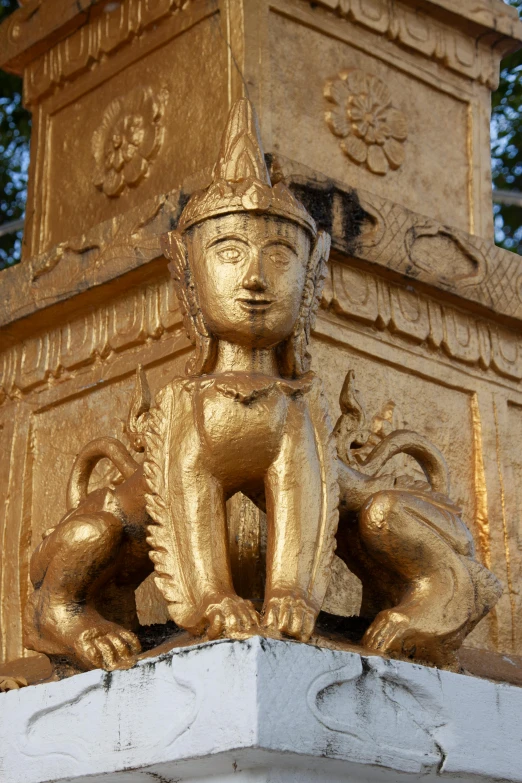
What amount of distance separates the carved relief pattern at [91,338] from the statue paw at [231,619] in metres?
1.26

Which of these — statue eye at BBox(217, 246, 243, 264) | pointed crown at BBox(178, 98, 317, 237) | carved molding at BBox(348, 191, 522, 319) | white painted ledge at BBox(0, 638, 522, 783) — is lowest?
white painted ledge at BBox(0, 638, 522, 783)

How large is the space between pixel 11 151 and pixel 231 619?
5228 millimetres

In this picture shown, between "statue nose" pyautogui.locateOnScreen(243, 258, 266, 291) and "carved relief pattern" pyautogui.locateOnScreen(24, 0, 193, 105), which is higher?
"carved relief pattern" pyautogui.locateOnScreen(24, 0, 193, 105)

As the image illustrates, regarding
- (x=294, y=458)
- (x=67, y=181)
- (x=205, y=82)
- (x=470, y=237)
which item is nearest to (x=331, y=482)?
(x=294, y=458)

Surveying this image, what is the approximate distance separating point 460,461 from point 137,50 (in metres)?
1.86

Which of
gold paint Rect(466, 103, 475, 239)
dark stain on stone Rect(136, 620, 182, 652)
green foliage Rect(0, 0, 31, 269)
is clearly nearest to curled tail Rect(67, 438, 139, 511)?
dark stain on stone Rect(136, 620, 182, 652)

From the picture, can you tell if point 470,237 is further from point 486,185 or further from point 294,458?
point 294,458

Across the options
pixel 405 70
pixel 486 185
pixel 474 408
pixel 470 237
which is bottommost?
pixel 474 408

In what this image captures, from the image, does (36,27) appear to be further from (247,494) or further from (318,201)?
(247,494)

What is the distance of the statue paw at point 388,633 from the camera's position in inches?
119

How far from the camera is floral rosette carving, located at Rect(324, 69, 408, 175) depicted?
4445mm

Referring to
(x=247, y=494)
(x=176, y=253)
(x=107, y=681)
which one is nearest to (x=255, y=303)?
Result: (x=176, y=253)

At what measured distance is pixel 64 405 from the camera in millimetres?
4348

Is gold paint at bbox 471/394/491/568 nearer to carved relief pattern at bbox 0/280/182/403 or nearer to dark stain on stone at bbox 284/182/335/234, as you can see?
dark stain on stone at bbox 284/182/335/234
